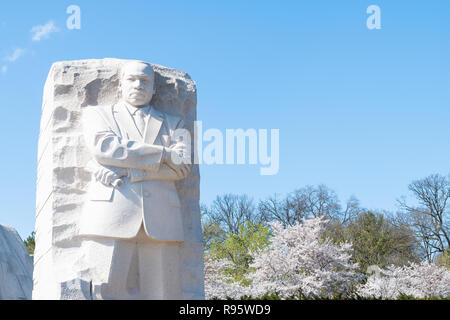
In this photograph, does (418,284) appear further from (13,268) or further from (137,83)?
(137,83)

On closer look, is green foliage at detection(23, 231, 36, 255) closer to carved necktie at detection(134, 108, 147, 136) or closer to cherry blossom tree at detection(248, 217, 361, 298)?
cherry blossom tree at detection(248, 217, 361, 298)

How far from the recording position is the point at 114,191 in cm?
598

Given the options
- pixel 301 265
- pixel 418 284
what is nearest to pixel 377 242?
pixel 418 284

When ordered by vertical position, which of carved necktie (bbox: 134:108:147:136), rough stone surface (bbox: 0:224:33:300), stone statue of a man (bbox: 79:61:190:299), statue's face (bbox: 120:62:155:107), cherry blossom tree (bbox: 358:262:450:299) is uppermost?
statue's face (bbox: 120:62:155:107)

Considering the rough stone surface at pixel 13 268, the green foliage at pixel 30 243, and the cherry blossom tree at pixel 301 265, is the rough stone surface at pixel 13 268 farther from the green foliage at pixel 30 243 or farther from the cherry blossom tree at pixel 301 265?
the green foliage at pixel 30 243

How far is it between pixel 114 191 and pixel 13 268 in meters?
7.08

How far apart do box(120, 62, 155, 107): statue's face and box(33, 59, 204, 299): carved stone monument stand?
0.01m

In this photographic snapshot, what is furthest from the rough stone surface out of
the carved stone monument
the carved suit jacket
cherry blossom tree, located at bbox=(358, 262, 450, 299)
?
cherry blossom tree, located at bbox=(358, 262, 450, 299)

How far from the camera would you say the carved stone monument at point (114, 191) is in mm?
5867

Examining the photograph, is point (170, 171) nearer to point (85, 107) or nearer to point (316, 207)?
point (85, 107)

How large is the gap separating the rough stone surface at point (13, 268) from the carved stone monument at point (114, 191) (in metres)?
5.41

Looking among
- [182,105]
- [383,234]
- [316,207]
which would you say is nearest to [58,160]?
[182,105]

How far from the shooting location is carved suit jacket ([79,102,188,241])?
5902mm
